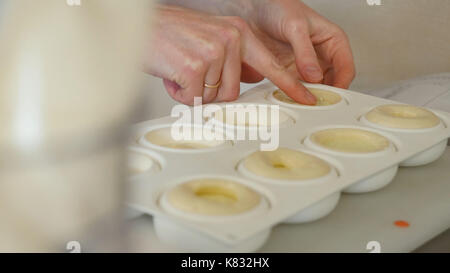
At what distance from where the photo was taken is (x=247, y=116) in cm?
85

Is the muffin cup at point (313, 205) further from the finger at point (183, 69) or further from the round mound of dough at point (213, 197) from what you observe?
the finger at point (183, 69)

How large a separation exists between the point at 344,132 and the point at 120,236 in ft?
2.14

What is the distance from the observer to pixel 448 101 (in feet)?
3.95

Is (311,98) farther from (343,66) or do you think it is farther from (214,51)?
(343,66)

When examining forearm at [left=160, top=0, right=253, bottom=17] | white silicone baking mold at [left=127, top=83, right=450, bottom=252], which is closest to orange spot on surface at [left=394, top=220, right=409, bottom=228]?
white silicone baking mold at [left=127, top=83, right=450, bottom=252]

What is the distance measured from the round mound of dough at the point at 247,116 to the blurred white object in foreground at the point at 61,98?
0.65m

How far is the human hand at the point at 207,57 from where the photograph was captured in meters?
0.99

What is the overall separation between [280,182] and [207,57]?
0.45 meters

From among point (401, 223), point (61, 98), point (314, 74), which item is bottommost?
point (401, 223)

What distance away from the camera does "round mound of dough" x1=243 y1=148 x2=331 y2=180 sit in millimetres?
618

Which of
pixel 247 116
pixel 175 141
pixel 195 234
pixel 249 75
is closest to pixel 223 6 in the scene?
pixel 249 75

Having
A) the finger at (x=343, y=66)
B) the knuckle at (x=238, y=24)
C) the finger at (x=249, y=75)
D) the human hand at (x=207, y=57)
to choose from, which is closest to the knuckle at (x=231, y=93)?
the human hand at (x=207, y=57)

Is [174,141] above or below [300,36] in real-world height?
below
